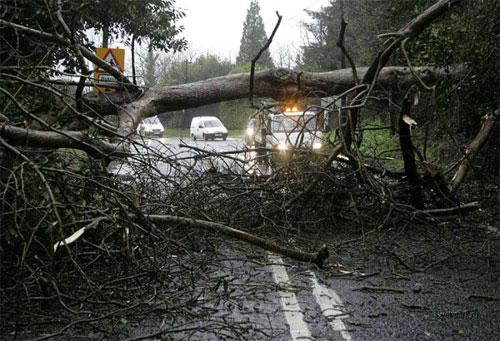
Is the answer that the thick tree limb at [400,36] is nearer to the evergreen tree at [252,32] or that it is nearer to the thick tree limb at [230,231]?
the thick tree limb at [230,231]

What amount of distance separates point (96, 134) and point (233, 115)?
39927 millimetres

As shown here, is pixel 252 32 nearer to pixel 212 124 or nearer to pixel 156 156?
pixel 212 124

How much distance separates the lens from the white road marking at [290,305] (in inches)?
168

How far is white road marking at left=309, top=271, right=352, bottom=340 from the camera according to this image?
4379 millimetres

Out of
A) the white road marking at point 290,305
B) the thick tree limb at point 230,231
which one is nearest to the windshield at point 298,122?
the white road marking at point 290,305

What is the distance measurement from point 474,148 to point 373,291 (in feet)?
13.6

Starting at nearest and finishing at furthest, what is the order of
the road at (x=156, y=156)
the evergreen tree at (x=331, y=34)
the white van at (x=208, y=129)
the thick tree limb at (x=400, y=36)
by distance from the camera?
the road at (x=156, y=156), the thick tree limb at (x=400, y=36), the evergreen tree at (x=331, y=34), the white van at (x=208, y=129)

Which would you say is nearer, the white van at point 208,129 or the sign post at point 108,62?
the sign post at point 108,62

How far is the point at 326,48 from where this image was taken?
3788 cm

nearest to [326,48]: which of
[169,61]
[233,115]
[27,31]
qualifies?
[233,115]

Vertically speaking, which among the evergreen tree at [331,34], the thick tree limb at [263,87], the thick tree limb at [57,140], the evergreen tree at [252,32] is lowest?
the thick tree limb at [57,140]

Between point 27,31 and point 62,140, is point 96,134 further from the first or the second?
point 27,31

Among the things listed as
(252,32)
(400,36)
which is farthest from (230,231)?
(252,32)

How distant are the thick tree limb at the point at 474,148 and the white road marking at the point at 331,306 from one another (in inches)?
136
